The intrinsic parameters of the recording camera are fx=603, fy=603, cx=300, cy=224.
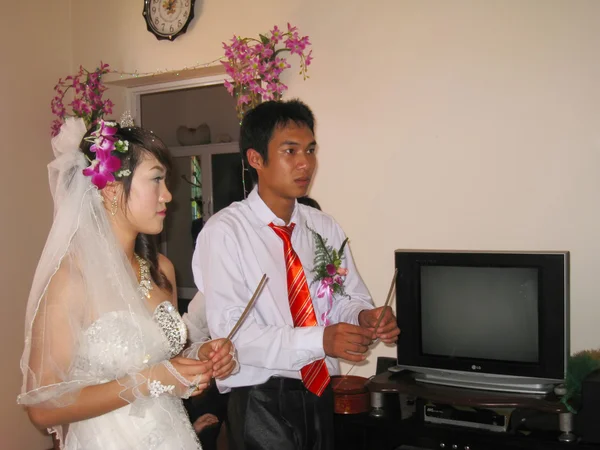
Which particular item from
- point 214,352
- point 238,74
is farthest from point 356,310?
point 238,74

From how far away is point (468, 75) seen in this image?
3018 millimetres

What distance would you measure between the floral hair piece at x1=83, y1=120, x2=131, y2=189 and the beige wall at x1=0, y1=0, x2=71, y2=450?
260cm

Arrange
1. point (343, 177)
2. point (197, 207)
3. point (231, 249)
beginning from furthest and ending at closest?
1. point (197, 207)
2. point (343, 177)
3. point (231, 249)

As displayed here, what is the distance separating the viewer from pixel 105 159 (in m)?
1.63

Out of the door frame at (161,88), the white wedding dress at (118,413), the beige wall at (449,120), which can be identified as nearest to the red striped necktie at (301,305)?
the white wedding dress at (118,413)

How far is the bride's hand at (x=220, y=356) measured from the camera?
A: 5.20ft

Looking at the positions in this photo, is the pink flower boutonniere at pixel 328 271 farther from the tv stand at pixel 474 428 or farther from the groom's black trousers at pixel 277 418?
the tv stand at pixel 474 428

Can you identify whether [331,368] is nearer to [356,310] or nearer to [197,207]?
[356,310]

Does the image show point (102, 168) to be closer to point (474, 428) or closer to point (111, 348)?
point (111, 348)

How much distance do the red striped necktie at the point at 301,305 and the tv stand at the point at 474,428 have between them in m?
0.85

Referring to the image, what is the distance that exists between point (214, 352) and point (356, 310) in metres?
0.73

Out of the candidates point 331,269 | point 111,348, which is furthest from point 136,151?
point 331,269

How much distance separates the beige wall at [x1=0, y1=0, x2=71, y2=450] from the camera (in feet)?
12.8

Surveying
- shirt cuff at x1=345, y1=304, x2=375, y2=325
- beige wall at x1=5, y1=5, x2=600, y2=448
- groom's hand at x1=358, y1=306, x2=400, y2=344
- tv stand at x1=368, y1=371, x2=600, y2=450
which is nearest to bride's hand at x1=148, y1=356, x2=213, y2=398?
groom's hand at x1=358, y1=306, x2=400, y2=344
